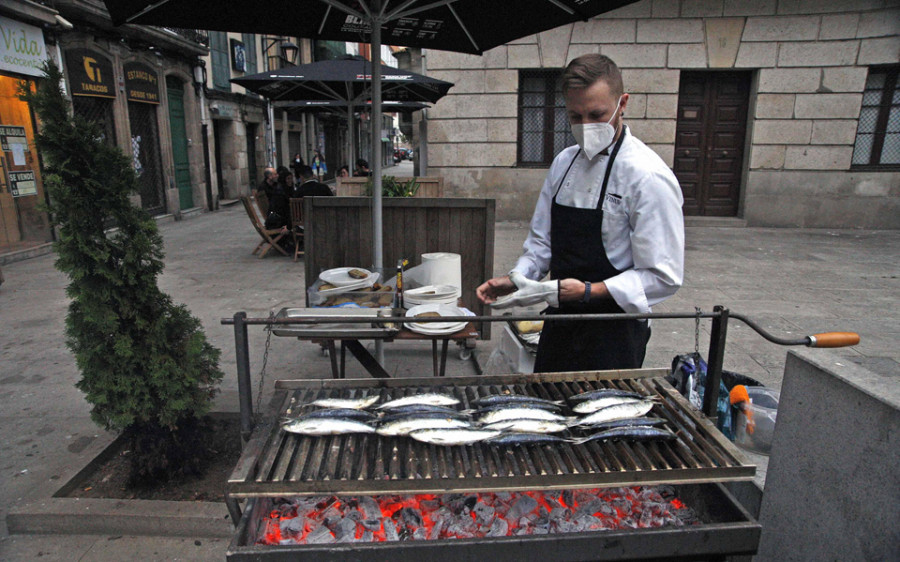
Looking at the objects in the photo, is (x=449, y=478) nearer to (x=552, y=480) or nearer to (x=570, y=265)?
(x=552, y=480)

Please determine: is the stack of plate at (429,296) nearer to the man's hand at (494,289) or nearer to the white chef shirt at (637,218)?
the man's hand at (494,289)

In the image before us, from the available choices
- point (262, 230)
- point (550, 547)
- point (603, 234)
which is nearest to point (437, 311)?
point (603, 234)

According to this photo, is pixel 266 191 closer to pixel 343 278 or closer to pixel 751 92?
pixel 343 278

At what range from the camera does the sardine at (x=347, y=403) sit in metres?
2.21

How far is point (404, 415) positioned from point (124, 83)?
13.9m

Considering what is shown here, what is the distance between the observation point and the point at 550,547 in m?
1.74

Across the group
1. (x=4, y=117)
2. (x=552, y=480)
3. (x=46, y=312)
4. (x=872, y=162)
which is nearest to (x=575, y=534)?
(x=552, y=480)

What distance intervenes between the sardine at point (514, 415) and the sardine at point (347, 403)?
44 cm

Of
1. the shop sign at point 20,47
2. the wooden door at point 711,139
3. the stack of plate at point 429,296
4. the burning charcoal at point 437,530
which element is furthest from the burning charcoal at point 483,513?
the wooden door at point 711,139

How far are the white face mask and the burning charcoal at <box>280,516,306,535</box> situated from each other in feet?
5.96

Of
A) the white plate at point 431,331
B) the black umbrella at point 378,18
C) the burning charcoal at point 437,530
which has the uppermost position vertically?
the black umbrella at point 378,18

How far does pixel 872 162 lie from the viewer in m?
11.8

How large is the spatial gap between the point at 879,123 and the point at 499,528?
13.6m

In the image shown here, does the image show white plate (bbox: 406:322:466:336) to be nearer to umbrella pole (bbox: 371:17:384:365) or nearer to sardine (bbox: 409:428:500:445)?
umbrella pole (bbox: 371:17:384:365)
